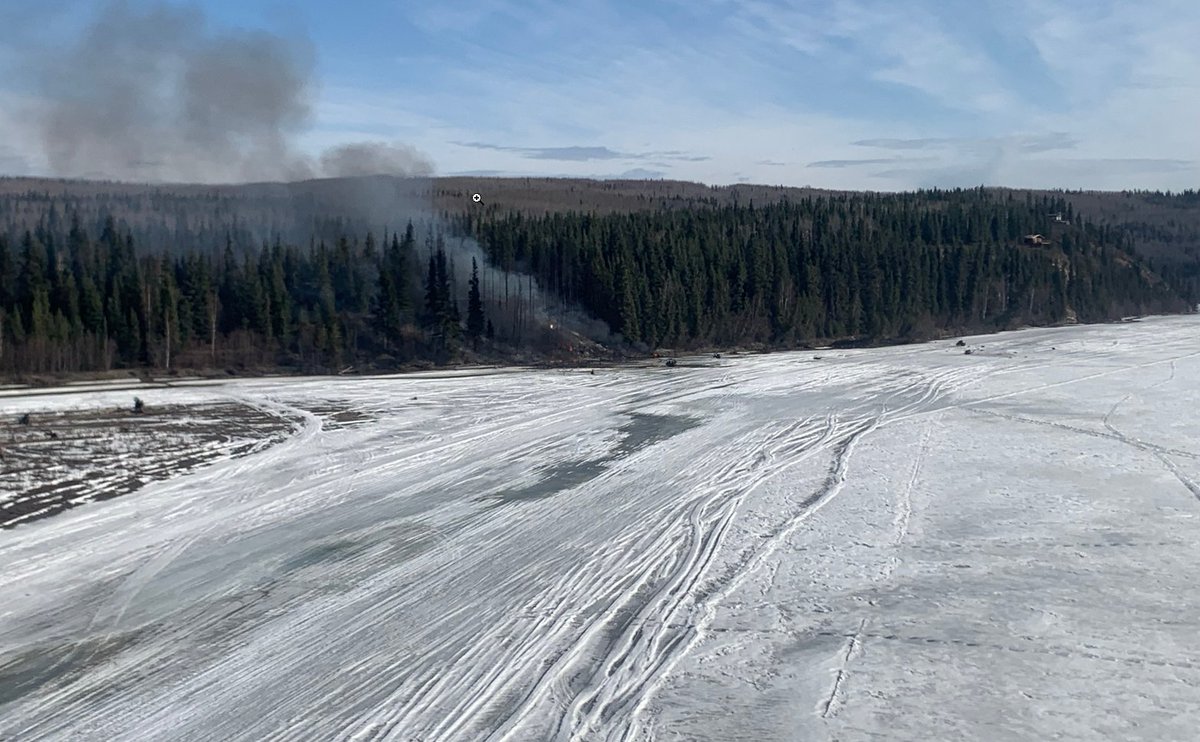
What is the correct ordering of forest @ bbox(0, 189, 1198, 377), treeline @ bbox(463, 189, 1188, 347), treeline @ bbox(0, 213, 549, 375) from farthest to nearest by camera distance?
treeline @ bbox(463, 189, 1188, 347), forest @ bbox(0, 189, 1198, 377), treeline @ bbox(0, 213, 549, 375)

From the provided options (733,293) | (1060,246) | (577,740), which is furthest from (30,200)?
(1060,246)

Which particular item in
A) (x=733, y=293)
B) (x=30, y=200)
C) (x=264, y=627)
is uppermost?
(x=30, y=200)

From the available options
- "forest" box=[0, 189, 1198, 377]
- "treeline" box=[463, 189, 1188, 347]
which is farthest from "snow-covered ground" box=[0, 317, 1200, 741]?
"treeline" box=[463, 189, 1188, 347]

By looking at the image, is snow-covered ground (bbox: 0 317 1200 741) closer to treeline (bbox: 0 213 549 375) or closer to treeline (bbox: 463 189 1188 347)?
treeline (bbox: 0 213 549 375)

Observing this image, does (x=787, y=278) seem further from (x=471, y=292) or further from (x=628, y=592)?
(x=628, y=592)

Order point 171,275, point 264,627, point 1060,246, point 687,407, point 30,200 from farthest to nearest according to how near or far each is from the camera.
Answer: point 1060,246, point 30,200, point 171,275, point 687,407, point 264,627

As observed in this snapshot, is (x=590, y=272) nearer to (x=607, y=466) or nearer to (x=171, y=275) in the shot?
(x=171, y=275)

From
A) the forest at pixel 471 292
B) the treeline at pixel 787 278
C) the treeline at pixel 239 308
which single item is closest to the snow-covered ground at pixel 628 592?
the treeline at pixel 239 308
